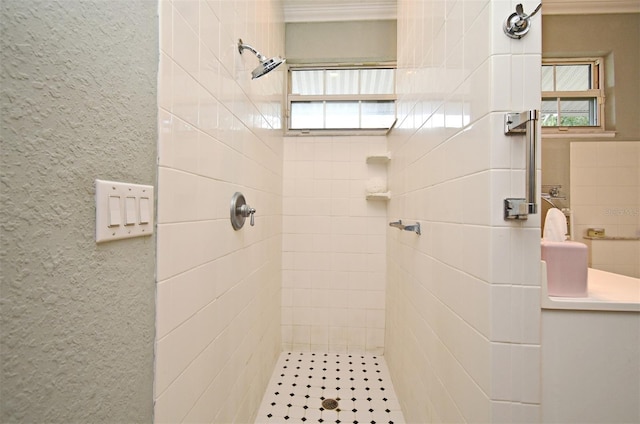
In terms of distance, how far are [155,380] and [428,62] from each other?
153 cm

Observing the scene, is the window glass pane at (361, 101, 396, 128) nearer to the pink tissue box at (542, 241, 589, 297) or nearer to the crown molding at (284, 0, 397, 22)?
the crown molding at (284, 0, 397, 22)

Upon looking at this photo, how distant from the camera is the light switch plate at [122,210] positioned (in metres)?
0.52

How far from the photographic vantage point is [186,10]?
0.81m

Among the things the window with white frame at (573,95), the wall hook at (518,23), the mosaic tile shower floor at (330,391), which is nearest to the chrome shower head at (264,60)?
the wall hook at (518,23)

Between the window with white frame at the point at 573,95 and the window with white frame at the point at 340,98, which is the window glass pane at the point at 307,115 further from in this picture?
the window with white frame at the point at 573,95

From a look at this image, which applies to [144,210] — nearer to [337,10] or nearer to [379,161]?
[379,161]

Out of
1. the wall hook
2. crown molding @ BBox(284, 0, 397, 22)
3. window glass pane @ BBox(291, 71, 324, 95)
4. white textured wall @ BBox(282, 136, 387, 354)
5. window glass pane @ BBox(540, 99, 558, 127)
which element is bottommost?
white textured wall @ BBox(282, 136, 387, 354)

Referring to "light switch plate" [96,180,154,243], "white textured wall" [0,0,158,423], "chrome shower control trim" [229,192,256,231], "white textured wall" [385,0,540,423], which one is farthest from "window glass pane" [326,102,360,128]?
"light switch plate" [96,180,154,243]

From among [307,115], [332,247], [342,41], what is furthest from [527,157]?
[342,41]

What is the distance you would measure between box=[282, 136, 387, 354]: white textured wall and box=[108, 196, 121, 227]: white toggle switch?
1763 mm

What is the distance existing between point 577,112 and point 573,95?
0.11 metres

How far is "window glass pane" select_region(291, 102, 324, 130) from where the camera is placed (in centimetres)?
246

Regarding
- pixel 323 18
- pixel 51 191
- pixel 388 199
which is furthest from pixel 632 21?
pixel 51 191

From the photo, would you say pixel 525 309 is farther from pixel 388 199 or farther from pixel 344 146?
pixel 344 146
